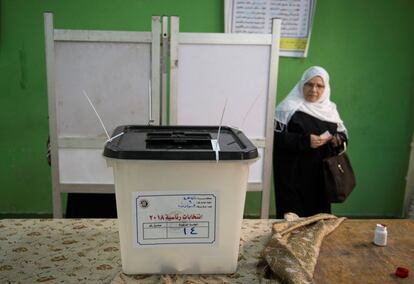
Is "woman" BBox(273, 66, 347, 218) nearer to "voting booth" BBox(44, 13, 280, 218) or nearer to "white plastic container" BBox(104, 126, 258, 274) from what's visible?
"voting booth" BBox(44, 13, 280, 218)

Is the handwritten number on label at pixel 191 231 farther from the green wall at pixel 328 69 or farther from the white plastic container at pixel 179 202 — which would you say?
the green wall at pixel 328 69

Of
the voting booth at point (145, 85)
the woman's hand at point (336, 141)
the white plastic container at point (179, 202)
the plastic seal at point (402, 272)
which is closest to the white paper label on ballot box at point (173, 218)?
the white plastic container at point (179, 202)

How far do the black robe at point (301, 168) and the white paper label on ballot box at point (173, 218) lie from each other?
1.41m

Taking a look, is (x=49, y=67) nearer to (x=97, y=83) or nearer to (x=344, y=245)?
(x=97, y=83)

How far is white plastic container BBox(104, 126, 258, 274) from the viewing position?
82 cm

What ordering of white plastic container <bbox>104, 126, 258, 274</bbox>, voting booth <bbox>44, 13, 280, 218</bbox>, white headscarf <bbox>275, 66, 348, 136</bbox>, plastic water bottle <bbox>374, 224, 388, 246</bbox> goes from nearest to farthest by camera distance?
white plastic container <bbox>104, 126, 258, 274</bbox> < plastic water bottle <bbox>374, 224, 388, 246</bbox> < voting booth <bbox>44, 13, 280, 218</bbox> < white headscarf <bbox>275, 66, 348, 136</bbox>

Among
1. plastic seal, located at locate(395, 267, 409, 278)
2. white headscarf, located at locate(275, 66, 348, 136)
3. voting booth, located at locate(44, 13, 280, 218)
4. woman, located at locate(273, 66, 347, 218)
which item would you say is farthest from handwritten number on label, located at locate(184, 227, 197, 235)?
white headscarf, located at locate(275, 66, 348, 136)

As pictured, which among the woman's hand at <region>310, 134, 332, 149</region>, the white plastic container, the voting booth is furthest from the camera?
the woman's hand at <region>310, 134, 332, 149</region>

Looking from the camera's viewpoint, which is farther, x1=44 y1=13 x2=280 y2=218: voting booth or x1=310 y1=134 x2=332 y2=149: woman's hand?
x1=310 y1=134 x2=332 y2=149: woman's hand

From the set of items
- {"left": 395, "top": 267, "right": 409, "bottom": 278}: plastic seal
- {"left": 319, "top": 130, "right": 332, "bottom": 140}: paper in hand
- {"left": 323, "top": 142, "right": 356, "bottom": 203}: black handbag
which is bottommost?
{"left": 323, "top": 142, "right": 356, "bottom": 203}: black handbag

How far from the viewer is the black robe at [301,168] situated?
2240 mm

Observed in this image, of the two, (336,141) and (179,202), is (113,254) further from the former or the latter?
(336,141)

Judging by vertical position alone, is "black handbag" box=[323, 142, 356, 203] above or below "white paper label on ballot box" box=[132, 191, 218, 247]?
below

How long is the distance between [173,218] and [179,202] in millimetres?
38
